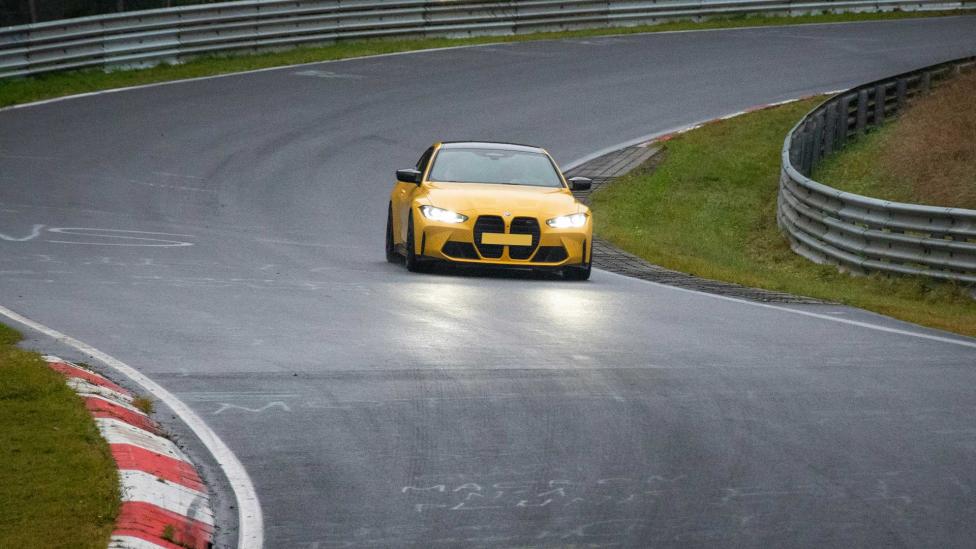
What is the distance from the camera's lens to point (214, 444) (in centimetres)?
798

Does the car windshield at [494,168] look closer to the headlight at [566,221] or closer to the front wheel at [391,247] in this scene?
the front wheel at [391,247]

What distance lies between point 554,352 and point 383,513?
4.18m

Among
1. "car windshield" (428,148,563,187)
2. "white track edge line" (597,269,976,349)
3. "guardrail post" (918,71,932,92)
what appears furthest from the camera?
"guardrail post" (918,71,932,92)

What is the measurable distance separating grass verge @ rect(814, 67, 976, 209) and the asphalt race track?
759 cm

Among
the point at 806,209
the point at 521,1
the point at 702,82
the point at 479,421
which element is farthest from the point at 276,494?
the point at 521,1

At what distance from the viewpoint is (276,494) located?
706 cm

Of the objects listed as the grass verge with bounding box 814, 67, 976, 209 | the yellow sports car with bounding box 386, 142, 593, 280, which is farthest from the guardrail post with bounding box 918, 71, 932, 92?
the yellow sports car with bounding box 386, 142, 593, 280

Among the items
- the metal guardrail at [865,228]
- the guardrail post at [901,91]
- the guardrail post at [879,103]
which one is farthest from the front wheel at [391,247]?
the guardrail post at [901,91]

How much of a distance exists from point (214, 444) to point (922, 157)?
733 inches

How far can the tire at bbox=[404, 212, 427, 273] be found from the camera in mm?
16003

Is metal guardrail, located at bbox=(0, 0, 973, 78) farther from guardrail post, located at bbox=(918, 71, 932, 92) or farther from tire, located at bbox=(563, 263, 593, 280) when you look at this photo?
tire, located at bbox=(563, 263, 593, 280)

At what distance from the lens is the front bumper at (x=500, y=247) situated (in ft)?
51.9

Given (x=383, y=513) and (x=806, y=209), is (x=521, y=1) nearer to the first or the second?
(x=806, y=209)

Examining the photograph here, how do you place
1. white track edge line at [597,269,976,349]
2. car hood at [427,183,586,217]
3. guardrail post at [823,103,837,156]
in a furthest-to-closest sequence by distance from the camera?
1. guardrail post at [823,103,837,156]
2. car hood at [427,183,586,217]
3. white track edge line at [597,269,976,349]
